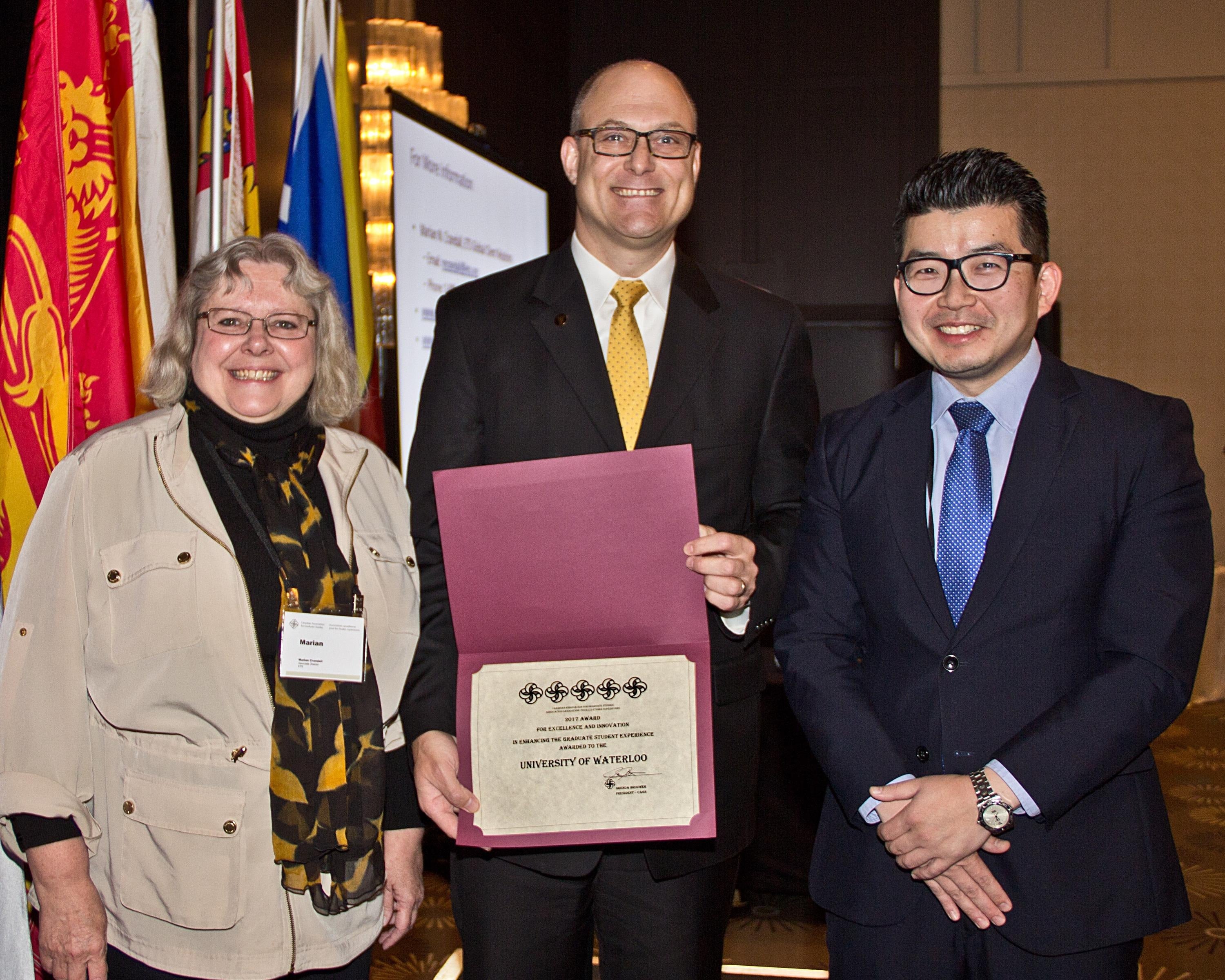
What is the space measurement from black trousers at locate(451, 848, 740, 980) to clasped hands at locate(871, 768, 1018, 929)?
43 cm

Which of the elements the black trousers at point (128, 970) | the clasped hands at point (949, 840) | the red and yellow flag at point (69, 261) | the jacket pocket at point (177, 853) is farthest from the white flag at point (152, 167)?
the clasped hands at point (949, 840)

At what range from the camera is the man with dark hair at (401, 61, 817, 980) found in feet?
5.76

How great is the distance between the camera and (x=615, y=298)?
1.89 m

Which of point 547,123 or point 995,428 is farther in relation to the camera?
point 547,123

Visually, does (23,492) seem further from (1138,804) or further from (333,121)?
(1138,804)

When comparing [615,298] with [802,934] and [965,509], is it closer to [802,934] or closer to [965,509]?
[965,509]

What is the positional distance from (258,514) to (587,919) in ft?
2.98

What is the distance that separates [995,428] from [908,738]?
50cm

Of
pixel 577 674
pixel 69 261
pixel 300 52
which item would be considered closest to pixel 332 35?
pixel 300 52

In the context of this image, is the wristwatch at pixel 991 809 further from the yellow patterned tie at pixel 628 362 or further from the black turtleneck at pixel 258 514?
the black turtleneck at pixel 258 514

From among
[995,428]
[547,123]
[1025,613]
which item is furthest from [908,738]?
[547,123]

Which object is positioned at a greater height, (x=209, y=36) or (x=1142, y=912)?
(x=209, y=36)

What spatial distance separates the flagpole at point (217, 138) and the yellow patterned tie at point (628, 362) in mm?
1281

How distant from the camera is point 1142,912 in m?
1.45
